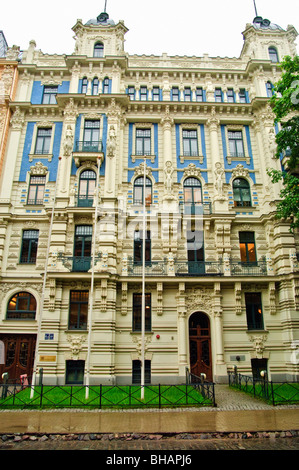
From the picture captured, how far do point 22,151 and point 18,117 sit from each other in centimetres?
337

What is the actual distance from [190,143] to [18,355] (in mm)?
21951

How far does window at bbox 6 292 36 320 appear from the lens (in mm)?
23391

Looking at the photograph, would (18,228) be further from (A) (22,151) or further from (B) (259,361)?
(B) (259,361)

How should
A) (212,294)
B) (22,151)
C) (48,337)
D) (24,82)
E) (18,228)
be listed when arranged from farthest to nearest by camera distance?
(24,82)
(22,151)
(18,228)
(212,294)
(48,337)

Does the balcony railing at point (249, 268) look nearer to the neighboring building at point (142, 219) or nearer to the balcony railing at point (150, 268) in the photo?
the neighboring building at point (142, 219)

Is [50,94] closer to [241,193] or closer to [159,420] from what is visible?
[241,193]

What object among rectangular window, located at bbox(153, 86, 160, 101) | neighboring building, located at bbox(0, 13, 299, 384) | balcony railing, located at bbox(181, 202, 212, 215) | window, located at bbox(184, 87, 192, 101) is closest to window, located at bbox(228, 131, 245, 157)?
neighboring building, located at bbox(0, 13, 299, 384)

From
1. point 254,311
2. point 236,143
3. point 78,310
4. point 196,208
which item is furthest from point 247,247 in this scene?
point 78,310

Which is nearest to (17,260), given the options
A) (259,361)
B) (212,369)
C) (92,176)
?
(92,176)

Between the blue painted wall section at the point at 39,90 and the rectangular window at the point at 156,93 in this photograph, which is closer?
the blue painted wall section at the point at 39,90

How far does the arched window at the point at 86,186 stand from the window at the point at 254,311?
569 inches

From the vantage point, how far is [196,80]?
30062 mm

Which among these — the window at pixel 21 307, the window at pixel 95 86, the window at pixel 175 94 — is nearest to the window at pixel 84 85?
the window at pixel 95 86

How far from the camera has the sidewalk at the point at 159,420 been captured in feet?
36.3
